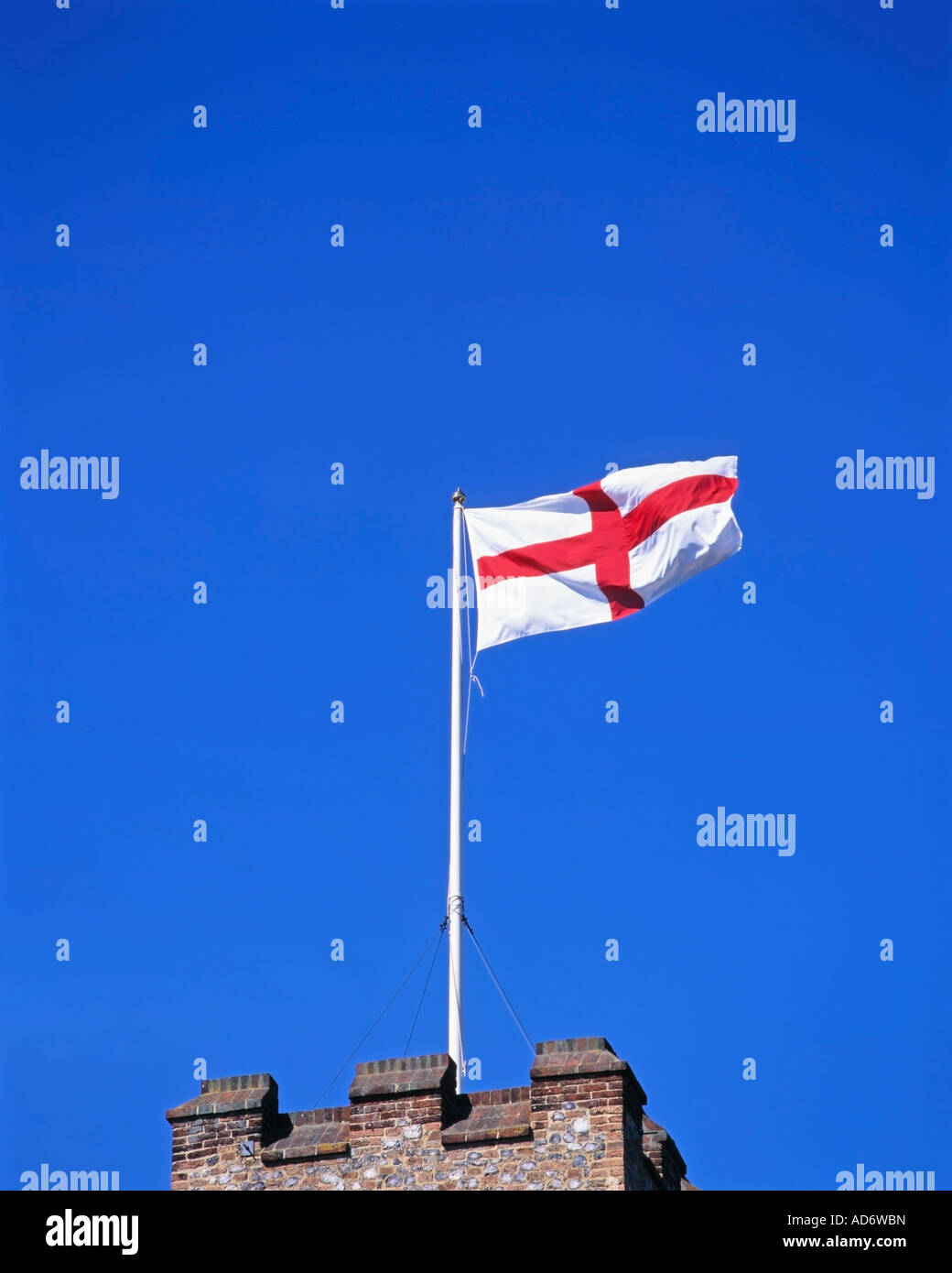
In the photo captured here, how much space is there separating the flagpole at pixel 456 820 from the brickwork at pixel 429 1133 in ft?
4.53

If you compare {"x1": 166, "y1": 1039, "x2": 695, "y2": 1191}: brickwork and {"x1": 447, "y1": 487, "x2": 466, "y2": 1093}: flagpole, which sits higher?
{"x1": 447, "y1": 487, "x2": 466, "y2": 1093}: flagpole

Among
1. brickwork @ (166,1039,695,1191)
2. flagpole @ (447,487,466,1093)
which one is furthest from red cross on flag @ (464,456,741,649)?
brickwork @ (166,1039,695,1191)

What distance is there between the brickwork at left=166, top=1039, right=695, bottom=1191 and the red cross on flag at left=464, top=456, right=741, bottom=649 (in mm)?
8323

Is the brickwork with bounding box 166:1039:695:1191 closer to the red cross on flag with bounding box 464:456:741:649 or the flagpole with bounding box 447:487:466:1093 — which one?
the flagpole with bounding box 447:487:466:1093

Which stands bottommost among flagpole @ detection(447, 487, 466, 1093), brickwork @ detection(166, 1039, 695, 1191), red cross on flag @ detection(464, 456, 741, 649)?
brickwork @ detection(166, 1039, 695, 1191)

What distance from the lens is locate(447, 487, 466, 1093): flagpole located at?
26.5 metres

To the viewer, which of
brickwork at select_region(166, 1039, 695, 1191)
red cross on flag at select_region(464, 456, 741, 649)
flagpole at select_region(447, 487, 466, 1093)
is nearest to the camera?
brickwork at select_region(166, 1039, 695, 1191)

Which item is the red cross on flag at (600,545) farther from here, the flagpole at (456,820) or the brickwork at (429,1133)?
the brickwork at (429,1133)

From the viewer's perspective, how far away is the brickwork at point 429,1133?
22688 millimetres

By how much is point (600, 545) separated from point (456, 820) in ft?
16.9

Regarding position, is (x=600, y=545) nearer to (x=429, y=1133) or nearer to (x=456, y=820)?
(x=456, y=820)
